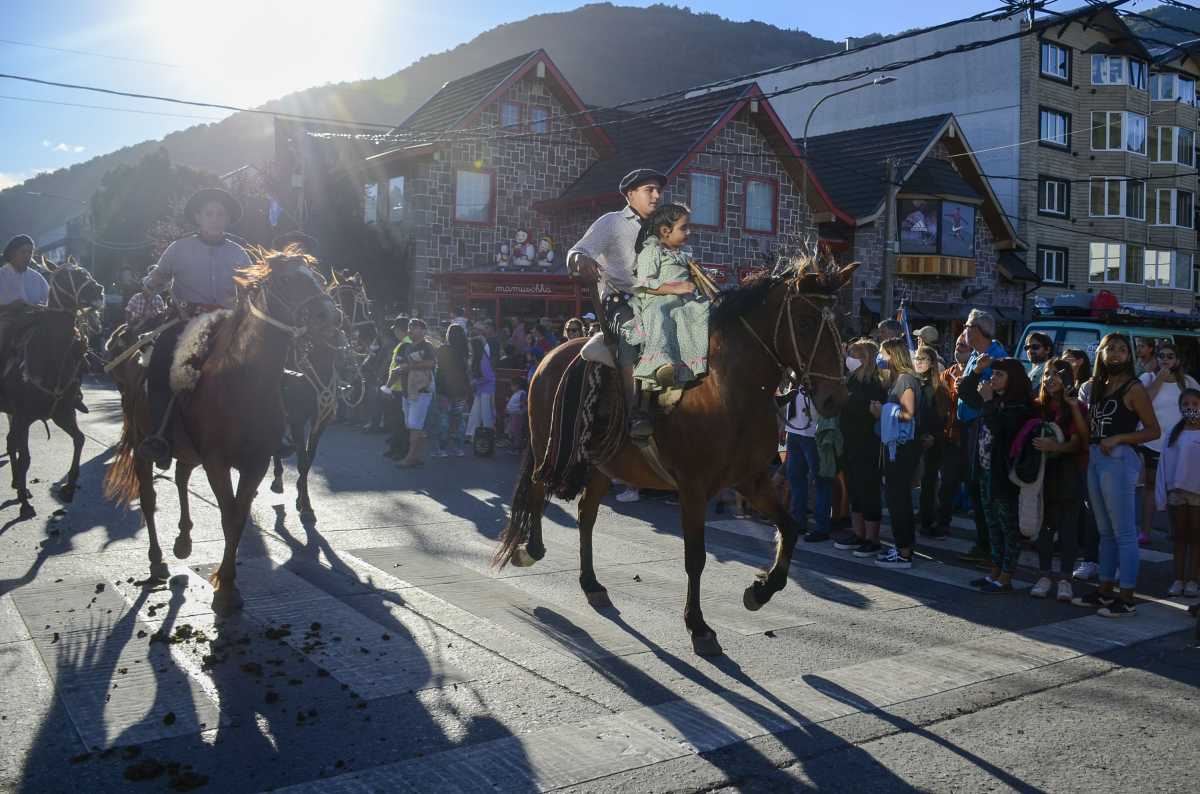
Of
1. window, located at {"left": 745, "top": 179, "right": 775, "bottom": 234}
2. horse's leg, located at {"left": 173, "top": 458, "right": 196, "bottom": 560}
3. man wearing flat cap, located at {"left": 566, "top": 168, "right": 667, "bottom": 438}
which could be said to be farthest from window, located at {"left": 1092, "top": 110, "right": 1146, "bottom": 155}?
horse's leg, located at {"left": 173, "top": 458, "right": 196, "bottom": 560}

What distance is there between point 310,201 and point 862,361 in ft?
88.7

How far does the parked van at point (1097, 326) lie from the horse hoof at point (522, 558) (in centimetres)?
1056

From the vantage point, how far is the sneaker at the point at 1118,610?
289 inches

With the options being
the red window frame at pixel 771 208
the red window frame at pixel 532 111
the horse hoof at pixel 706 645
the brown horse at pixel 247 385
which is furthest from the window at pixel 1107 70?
the brown horse at pixel 247 385

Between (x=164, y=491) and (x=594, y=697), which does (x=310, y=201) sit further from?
(x=594, y=697)

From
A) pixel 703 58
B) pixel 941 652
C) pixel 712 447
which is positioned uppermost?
pixel 703 58

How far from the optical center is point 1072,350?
409 inches

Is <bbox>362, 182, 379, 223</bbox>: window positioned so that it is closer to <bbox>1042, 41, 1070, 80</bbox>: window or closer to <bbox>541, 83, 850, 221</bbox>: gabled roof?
<bbox>541, 83, 850, 221</bbox>: gabled roof

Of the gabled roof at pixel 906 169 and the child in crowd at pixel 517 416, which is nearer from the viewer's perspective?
the child in crowd at pixel 517 416

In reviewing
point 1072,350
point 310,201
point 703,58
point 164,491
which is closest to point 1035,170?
point 310,201

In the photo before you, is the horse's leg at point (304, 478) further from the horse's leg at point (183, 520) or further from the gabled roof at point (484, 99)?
the gabled roof at point (484, 99)

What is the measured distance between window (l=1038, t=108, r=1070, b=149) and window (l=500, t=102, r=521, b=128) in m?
24.7

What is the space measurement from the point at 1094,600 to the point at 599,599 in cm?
376

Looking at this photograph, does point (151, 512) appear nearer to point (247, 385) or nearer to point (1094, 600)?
point (247, 385)
